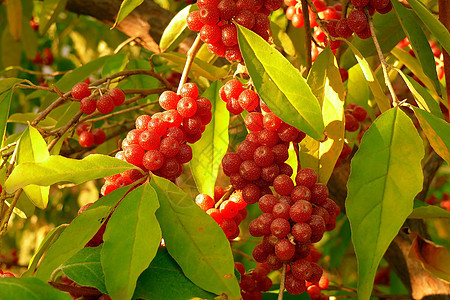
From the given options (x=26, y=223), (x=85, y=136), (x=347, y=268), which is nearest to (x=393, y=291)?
(x=347, y=268)

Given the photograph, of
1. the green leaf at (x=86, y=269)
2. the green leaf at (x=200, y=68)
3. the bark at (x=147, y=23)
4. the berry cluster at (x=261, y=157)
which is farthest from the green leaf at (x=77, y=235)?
the bark at (x=147, y=23)

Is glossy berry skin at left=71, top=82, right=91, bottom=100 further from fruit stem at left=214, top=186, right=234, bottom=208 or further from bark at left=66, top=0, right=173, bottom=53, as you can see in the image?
bark at left=66, top=0, right=173, bottom=53

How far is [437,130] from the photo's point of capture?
557mm

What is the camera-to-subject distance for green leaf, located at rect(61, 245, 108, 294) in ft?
1.63

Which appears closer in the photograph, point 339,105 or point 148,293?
point 148,293

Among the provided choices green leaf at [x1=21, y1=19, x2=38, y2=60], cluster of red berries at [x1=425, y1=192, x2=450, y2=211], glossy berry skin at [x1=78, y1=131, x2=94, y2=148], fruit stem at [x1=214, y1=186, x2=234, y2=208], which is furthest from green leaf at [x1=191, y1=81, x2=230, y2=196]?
green leaf at [x1=21, y1=19, x2=38, y2=60]

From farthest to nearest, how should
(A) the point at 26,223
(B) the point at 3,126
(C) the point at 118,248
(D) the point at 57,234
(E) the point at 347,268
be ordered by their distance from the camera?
(A) the point at 26,223
(E) the point at 347,268
(B) the point at 3,126
(D) the point at 57,234
(C) the point at 118,248

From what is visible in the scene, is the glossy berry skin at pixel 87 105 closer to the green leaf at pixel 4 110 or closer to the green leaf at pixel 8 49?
the green leaf at pixel 4 110

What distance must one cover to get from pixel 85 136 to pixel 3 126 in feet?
1.04

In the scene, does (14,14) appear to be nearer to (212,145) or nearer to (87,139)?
(87,139)

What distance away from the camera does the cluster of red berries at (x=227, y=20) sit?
58 centimetres

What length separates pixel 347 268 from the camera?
225cm

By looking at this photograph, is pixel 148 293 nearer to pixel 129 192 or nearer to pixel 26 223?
pixel 129 192

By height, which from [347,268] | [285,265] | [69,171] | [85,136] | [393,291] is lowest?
[347,268]
